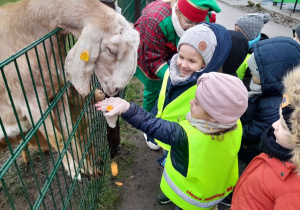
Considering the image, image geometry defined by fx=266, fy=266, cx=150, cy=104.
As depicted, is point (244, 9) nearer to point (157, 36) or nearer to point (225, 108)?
point (157, 36)

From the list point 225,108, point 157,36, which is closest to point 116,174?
point 157,36

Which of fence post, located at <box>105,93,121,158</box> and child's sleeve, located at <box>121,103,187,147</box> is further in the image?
fence post, located at <box>105,93,121,158</box>

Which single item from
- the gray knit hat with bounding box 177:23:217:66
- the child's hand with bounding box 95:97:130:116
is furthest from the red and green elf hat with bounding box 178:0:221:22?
the child's hand with bounding box 95:97:130:116

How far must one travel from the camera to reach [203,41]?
1.94 meters

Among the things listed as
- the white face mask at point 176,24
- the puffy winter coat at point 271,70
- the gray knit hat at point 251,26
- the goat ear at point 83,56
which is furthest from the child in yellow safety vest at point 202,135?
the gray knit hat at point 251,26

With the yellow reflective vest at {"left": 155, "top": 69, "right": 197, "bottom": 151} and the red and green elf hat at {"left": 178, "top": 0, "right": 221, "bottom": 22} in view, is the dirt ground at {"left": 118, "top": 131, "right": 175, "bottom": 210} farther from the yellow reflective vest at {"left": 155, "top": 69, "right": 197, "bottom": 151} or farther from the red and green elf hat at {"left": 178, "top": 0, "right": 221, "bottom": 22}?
the red and green elf hat at {"left": 178, "top": 0, "right": 221, "bottom": 22}

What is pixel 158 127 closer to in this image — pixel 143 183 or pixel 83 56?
pixel 83 56

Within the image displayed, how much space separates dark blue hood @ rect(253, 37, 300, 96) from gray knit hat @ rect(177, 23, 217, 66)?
1.55 ft

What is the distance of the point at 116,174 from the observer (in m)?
2.91

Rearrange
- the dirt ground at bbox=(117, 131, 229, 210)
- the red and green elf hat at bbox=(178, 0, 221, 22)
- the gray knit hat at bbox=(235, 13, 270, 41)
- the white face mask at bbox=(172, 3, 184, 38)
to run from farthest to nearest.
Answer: the gray knit hat at bbox=(235, 13, 270, 41)
the dirt ground at bbox=(117, 131, 229, 210)
the white face mask at bbox=(172, 3, 184, 38)
the red and green elf hat at bbox=(178, 0, 221, 22)

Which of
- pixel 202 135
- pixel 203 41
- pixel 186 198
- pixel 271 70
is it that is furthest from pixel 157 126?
pixel 271 70

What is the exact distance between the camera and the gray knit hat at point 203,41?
6.39 feet

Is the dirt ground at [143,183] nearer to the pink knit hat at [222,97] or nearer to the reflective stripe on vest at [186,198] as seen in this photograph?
the reflective stripe on vest at [186,198]

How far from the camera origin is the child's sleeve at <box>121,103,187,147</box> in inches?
67.1
